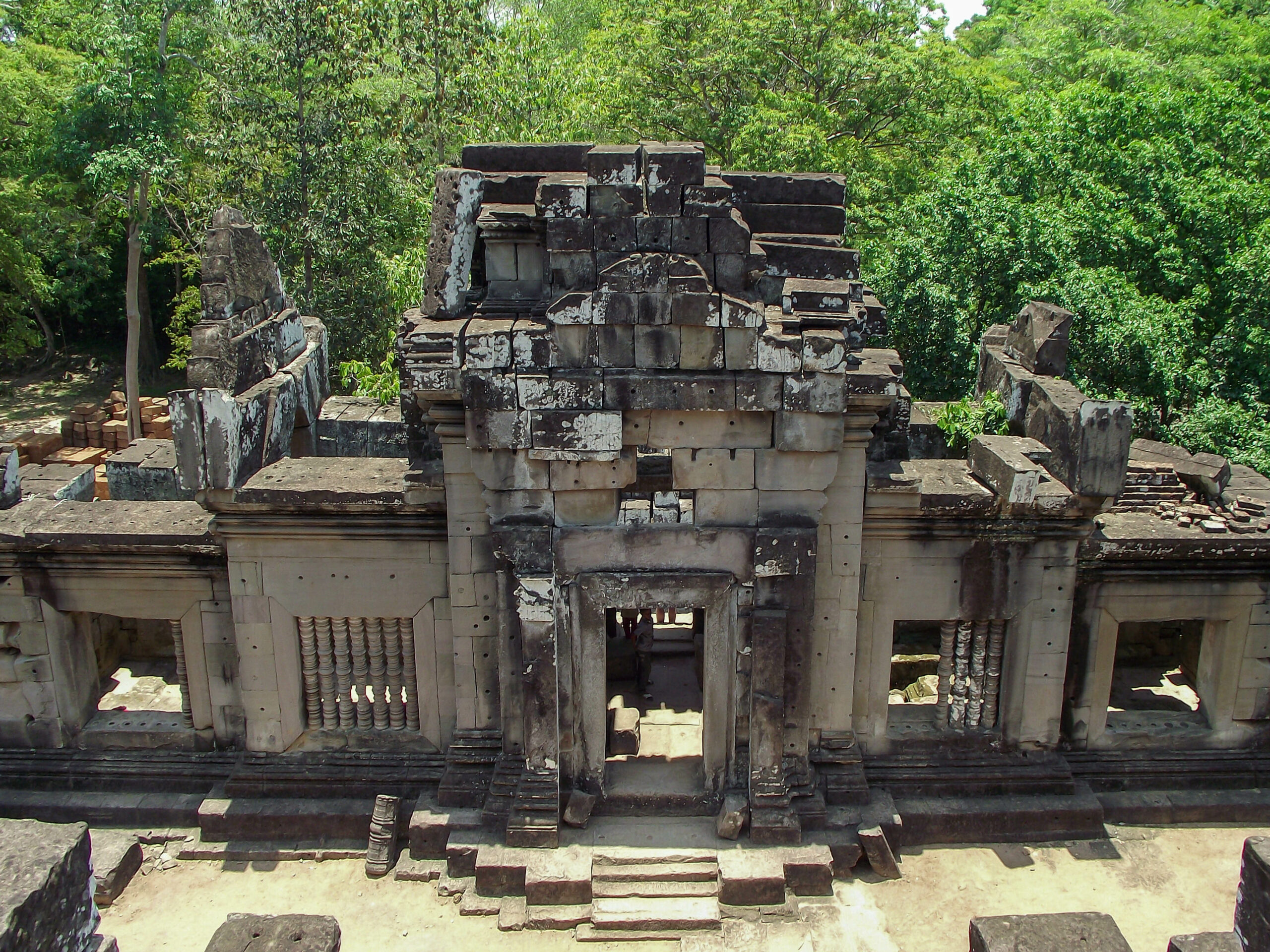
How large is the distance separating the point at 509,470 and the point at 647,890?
4081 mm

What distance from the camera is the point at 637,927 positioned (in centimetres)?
949

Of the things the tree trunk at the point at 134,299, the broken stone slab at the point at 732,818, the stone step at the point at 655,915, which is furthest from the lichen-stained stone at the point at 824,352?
the tree trunk at the point at 134,299

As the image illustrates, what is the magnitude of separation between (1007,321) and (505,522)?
37.5 ft

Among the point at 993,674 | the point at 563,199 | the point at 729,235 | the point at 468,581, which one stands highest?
the point at 563,199

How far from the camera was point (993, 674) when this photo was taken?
10.9 m

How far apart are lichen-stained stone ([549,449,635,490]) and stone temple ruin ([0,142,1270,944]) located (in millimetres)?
51

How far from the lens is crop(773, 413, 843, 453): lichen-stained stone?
30.3 feet

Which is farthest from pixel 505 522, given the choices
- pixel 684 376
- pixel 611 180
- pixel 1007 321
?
pixel 1007 321

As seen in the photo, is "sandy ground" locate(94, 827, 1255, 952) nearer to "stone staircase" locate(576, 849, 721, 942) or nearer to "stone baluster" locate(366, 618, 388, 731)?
"stone staircase" locate(576, 849, 721, 942)

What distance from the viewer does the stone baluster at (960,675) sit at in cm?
1089

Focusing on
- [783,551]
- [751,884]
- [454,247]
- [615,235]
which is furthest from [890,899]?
[454,247]

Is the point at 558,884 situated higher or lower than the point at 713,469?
lower

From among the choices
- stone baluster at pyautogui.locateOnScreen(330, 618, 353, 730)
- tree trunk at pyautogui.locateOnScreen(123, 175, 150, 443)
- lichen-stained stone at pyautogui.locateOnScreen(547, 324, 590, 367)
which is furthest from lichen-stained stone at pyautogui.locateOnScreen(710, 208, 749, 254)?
tree trunk at pyautogui.locateOnScreen(123, 175, 150, 443)

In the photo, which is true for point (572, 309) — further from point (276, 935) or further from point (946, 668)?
point (946, 668)
